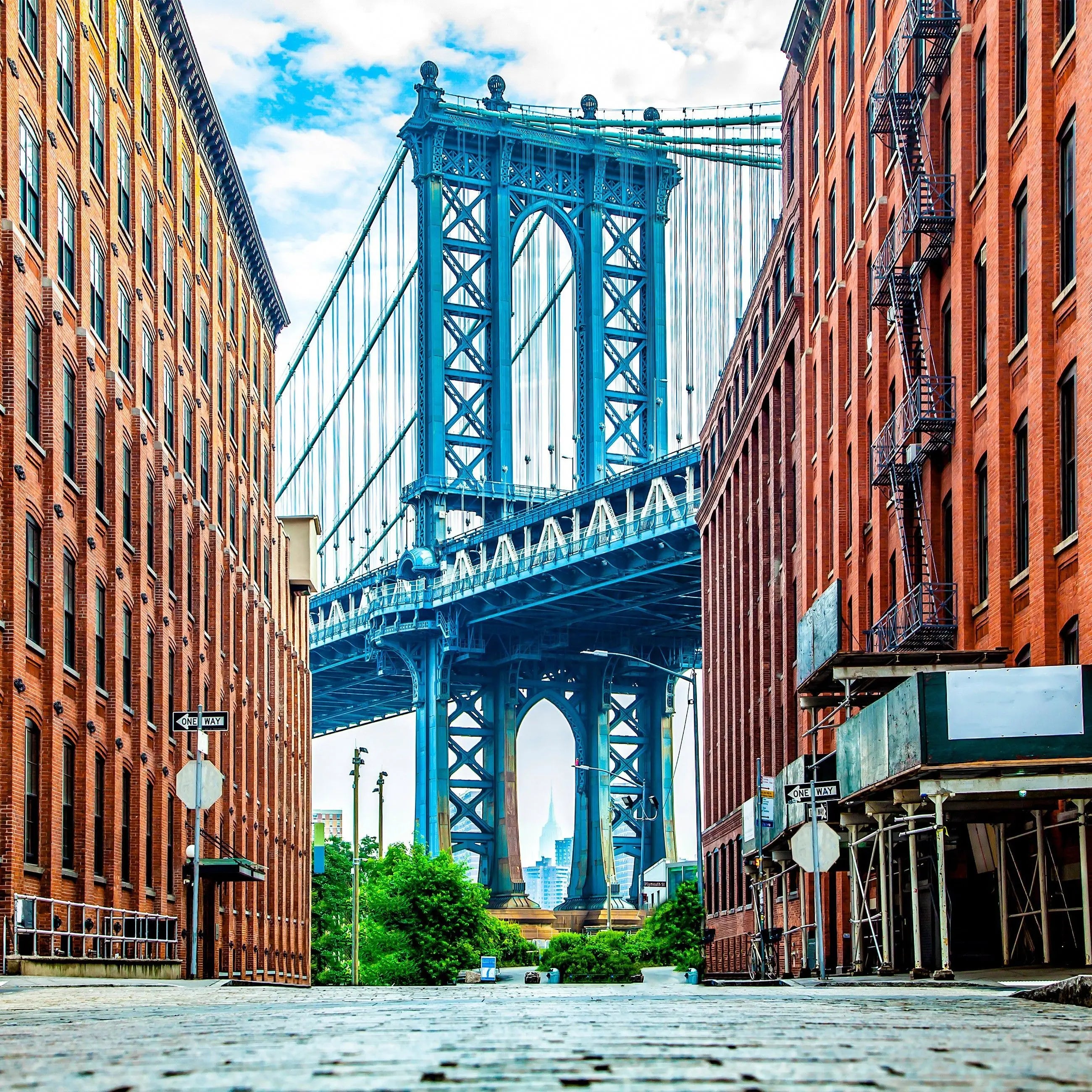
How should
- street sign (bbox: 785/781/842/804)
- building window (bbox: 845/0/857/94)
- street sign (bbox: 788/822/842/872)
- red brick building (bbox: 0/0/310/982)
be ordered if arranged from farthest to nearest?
building window (bbox: 845/0/857/94) → red brick building (bbox: 0/0/310/982) → street sign (bbox: 788/822/842/872) → street sign (bbox: 785/781/842/804)

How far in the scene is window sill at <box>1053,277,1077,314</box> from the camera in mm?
26344

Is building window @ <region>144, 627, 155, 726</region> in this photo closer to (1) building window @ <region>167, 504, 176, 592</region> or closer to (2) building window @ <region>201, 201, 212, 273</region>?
(1) building window @ <region>167, 504, 176, 592</region>

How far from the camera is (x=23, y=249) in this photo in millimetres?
31656

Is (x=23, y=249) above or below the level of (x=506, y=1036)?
above

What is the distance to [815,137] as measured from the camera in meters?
50.9

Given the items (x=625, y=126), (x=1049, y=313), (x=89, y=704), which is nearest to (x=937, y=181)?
(x=1049, y=313)

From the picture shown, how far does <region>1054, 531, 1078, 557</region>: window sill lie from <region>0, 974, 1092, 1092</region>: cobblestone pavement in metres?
14.8

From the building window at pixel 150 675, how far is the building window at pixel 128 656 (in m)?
1.07

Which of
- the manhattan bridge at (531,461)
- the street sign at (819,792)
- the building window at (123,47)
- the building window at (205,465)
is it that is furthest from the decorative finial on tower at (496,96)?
the street sign at (819,792)

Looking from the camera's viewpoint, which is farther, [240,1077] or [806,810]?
[806,810]

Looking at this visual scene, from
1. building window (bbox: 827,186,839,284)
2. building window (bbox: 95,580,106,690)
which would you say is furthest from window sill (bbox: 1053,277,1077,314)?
building window (bbox: 95,580,106,690)

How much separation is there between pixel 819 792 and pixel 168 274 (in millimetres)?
27937

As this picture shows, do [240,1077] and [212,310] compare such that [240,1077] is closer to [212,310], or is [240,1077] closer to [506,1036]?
[506,1036]

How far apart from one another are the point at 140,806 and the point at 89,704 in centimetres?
569
